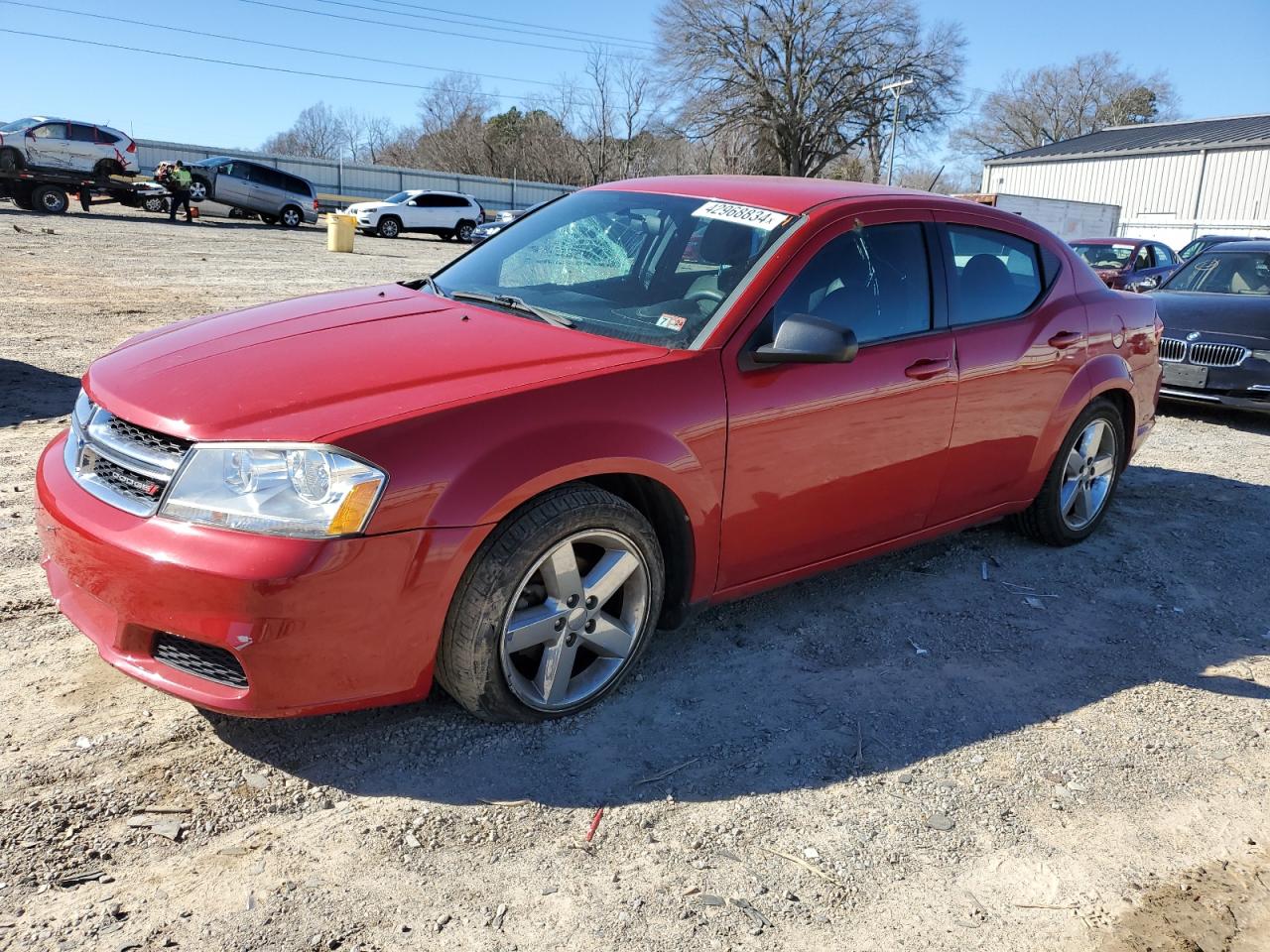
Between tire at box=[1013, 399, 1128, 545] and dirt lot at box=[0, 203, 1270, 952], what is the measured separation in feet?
2.05

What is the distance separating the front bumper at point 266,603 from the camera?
2.56 meters

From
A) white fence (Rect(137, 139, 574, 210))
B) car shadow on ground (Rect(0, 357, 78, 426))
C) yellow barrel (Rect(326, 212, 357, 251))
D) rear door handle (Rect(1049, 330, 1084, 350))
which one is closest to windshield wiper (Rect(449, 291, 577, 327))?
rear door handle (Rect(1049, 330, 1084, 350))

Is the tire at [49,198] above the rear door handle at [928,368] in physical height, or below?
above

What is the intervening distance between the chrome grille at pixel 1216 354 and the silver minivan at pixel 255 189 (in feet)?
95.9

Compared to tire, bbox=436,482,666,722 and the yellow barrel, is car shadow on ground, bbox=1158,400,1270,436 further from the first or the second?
the yellow barrel

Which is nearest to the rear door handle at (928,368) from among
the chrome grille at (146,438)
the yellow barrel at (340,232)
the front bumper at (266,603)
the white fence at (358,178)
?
the front bumper at (266,603)

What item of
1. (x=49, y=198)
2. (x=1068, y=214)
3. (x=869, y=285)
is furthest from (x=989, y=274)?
(x=1068, y=214)

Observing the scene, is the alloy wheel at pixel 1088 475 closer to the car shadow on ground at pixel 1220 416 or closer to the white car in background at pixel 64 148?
the car shadow on ground at pixel 1220 416

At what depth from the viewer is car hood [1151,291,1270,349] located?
8.66 m

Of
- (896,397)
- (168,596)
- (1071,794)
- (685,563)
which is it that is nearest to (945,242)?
(896,397)

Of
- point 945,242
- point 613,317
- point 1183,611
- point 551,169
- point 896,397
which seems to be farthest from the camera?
point 551,169

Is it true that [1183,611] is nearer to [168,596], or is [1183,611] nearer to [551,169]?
[168,596]

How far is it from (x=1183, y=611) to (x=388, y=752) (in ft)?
11.7

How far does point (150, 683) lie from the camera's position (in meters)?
2.71
